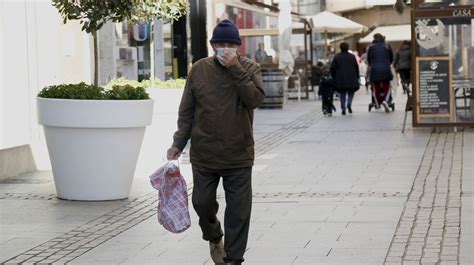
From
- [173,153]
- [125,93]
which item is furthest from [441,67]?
[173,153]

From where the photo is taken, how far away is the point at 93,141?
400 inches

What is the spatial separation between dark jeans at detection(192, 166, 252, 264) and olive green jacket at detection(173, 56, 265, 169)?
65 millimetres

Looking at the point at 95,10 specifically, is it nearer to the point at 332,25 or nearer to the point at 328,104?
the point at 328,104

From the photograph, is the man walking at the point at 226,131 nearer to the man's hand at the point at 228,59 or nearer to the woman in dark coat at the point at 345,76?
the man's hand at the point at 228,59

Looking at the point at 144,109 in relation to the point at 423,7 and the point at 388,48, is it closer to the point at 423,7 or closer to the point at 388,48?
the point at 423,7

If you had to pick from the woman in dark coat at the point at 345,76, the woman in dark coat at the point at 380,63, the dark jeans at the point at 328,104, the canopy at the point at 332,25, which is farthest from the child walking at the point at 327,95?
the canopy at the point at 332,25

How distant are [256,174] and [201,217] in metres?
5.60

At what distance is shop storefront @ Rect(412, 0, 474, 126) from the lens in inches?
696

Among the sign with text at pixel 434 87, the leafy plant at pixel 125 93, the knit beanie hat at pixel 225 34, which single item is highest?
the knit beanie hat at pixel 225 34

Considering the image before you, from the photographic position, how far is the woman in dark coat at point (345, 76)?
23438 mm

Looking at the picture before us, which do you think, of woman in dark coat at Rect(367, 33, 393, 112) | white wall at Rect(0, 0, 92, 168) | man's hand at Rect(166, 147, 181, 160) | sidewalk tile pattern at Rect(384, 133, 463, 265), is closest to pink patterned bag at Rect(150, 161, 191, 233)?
man's hand at Rect(166, 147, 181, 160)

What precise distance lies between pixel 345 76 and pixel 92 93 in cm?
1399

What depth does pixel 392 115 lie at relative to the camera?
893 inches

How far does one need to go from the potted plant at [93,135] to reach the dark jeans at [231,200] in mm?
3445
